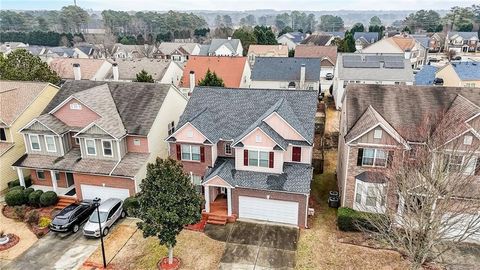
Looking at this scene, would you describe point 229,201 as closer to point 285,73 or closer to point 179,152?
point 179,152

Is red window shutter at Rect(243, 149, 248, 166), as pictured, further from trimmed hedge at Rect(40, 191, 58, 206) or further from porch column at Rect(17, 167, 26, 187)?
porch column at Rect(17, 167, 26, 187)

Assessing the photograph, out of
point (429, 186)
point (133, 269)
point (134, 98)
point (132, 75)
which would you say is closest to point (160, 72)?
point (132, 75)

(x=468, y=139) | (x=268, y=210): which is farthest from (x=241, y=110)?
(x=468, y=139)

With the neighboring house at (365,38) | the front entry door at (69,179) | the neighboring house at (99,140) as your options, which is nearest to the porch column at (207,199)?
the neighboring house at (99,140)

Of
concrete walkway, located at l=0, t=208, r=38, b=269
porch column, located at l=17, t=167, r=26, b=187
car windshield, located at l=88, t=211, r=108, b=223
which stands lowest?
concrete walkway, located at l=0, t=208, r=38, b=269

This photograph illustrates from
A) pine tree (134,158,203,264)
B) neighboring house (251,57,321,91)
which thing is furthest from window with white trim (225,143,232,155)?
neighboring house (251,57,321,91)
